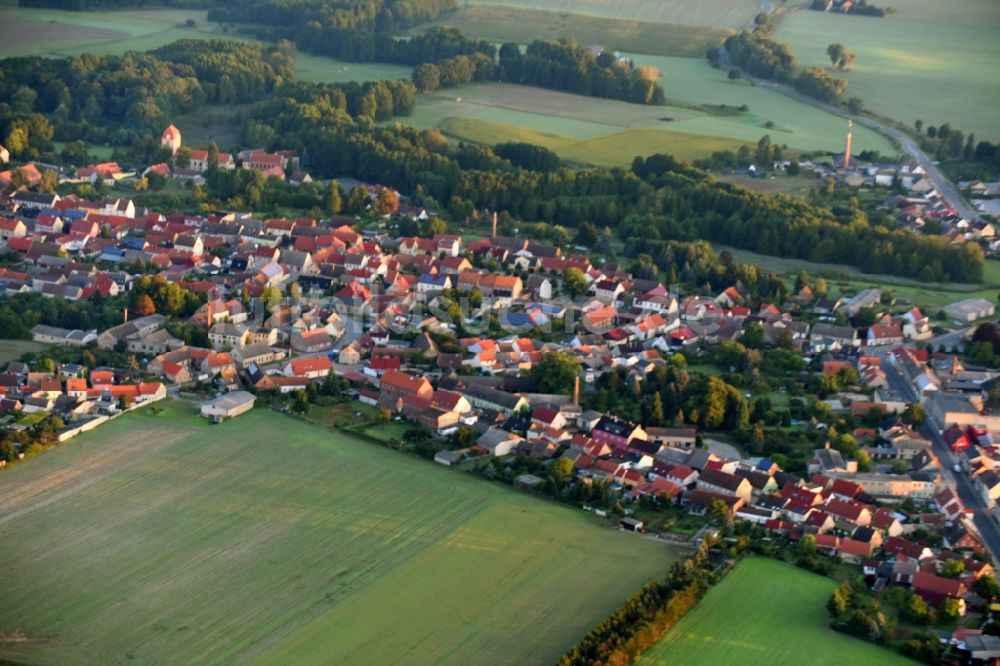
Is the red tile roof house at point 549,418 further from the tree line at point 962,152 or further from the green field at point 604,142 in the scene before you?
the tree line at point 962,152

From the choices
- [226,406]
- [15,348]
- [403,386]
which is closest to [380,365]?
[403,386]

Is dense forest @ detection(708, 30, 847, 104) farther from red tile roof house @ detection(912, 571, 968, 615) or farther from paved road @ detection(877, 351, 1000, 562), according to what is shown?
red tile roof house @ detection(912, 571, 968, 615)

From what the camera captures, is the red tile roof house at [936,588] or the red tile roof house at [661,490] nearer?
the red tile roof house at [936,588]

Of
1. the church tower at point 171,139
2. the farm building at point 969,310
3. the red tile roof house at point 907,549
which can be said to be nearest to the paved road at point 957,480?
the red tile roof house at point 907,549

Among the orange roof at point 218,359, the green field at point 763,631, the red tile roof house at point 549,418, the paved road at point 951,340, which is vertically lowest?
the orange roof at point 218,359

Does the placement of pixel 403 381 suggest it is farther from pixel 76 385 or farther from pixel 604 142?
pixel 604 142
